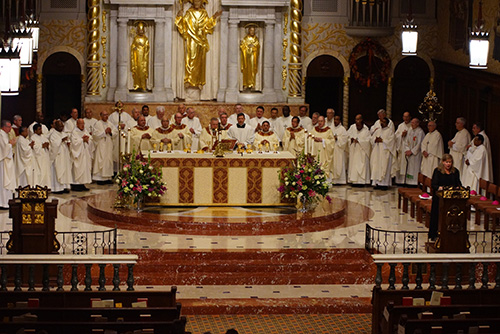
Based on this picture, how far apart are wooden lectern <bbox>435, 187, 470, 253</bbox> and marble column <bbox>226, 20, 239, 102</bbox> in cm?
969

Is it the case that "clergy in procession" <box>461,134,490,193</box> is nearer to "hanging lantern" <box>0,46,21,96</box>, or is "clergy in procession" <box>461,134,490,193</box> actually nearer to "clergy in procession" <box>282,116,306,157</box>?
"clergy in procession" <box>282,116,306,157</box>

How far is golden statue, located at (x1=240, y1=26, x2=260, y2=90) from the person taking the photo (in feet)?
76.1

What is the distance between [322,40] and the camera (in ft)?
78.2

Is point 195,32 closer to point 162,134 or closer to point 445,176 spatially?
point 162,134

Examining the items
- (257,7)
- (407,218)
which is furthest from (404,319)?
(257,7)

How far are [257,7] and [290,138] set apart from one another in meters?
3.83

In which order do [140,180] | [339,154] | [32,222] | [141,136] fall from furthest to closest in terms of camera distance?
[339,154] < [141,136] < [140,180] < [32,222]

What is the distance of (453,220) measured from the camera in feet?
46.3

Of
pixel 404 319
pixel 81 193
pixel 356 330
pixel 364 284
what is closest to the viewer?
pixel 404 319

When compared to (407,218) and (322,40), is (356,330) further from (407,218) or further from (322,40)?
(322,40)

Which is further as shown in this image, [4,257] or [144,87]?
[144,87]

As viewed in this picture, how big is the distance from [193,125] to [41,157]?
3.47m

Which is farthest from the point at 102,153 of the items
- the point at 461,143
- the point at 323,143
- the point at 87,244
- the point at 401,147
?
the point at 461,143

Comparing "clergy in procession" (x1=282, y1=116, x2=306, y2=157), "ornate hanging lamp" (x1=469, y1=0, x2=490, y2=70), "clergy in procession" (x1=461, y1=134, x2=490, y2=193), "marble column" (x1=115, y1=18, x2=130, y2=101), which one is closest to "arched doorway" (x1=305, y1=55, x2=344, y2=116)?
"clergy in procession" (x1=282, y1=116, x2=306, y2=157)
